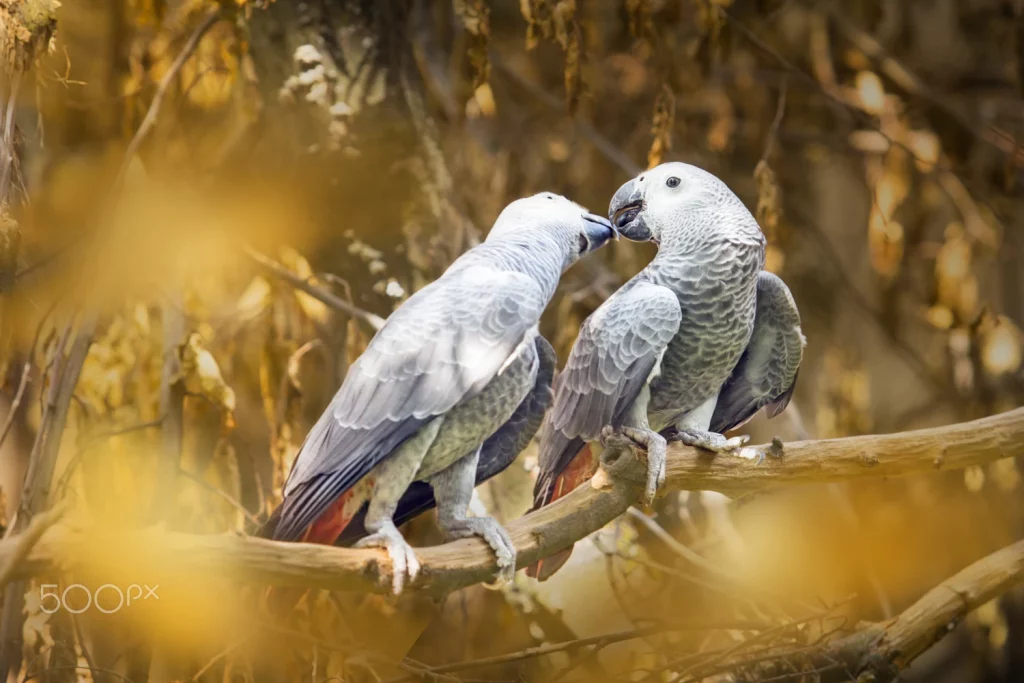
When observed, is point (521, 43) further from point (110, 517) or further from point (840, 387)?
point (110, 517)

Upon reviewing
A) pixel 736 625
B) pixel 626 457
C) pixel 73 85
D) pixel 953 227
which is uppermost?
pixel 73 85

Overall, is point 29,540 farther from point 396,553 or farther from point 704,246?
point 704,246

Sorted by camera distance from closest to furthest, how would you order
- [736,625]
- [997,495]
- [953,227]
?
[736,625], [997,495], [953,227]

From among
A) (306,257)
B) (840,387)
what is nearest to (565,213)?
(306,257)

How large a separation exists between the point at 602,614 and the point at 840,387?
688 millimetres

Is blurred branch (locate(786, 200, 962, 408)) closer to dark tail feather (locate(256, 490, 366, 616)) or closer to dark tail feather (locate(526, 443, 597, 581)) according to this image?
dark tail feather (locate(526, 443, 597, 581))

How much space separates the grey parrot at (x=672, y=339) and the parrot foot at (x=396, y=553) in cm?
25

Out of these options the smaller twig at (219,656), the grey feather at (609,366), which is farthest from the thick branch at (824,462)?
the smaller twig at (219,656)

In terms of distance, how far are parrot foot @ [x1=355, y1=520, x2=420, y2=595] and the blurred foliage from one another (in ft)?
0.60

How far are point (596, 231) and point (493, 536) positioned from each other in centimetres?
41

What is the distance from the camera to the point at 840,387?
69.3 inches

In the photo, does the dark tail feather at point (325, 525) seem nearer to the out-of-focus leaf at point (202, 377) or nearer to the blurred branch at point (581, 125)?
the out-of-focus leaf at point (202, 377)

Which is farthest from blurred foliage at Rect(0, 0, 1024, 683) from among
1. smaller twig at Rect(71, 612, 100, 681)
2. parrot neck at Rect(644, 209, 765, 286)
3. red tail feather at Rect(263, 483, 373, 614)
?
parrot neck at Rect(644, 209, 765, 286)

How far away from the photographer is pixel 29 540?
0.87 m
